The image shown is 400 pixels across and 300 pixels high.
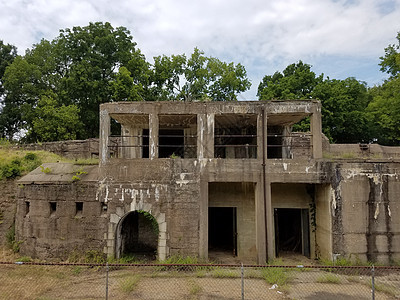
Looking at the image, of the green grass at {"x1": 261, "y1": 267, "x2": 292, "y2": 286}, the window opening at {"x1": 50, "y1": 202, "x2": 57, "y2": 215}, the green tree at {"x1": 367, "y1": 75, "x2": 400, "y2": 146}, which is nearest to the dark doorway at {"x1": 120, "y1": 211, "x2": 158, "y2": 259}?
the window opening at {"x1": 50, "y1": 202, "x2": 57, "y2": 215}

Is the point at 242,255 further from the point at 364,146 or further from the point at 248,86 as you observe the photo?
the point at 248,86

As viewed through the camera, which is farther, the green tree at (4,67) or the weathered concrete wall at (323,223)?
the green tree at (4,67)

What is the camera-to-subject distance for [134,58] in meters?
25.8

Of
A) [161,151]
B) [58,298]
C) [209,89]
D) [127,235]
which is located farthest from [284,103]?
[209,89]

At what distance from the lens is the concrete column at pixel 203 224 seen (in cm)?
1032

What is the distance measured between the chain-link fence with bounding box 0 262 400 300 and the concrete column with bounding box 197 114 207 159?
417 cm

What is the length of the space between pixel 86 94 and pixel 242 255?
786 inches

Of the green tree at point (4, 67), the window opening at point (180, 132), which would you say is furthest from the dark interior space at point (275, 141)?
the green tree at point (4, 67)

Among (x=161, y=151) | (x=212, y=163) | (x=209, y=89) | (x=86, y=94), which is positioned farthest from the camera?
(x=209, y=89)

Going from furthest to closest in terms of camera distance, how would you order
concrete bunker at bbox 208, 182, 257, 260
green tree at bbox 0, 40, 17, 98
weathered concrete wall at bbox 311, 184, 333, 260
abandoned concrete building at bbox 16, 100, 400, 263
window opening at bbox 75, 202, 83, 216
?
green tree at bbox 0, 40, 17, 98 → concrete bunker at bbox 208, 182, 257, 260 → window opening at bbox 75, 202, 83, 216 → weathered concrete wall at bbox 311, 184, 333, 260 → abandoned concrete building at bbox 16, 100, 400, 263

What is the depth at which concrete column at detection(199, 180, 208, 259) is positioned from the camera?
1032 cm

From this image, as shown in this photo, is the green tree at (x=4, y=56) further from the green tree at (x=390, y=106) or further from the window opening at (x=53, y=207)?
the green tree at (x=390, y=106)

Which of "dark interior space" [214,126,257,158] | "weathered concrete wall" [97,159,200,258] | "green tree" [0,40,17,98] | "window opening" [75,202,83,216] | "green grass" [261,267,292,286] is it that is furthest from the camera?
"green tree" [0,40,17,98]

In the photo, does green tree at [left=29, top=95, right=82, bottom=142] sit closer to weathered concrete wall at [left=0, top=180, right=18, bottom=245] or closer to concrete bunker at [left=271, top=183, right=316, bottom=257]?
weathered concrete wall at [left=0, top=180, right=18, bottom=245]
